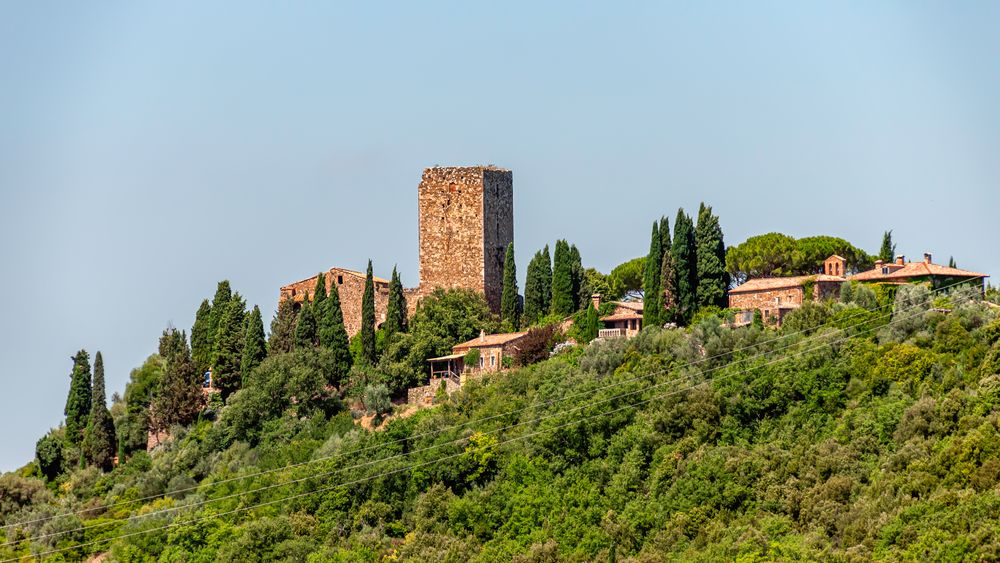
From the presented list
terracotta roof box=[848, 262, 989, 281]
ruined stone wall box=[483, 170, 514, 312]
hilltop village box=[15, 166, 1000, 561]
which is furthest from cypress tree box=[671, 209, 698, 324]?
ruined stone wall box=[483, 170, 514, 312]

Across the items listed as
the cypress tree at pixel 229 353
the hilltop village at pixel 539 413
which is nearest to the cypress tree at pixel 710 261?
the hilltop village at pixel 539 413

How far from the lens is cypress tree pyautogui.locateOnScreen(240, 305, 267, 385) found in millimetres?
68062

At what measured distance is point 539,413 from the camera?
5916cm

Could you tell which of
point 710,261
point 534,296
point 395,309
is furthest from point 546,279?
point 710,261

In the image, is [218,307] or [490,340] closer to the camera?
[490,340]

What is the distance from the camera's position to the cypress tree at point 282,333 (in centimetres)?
6862

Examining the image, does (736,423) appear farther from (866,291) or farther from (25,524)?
(25,524)

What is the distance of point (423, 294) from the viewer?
231 ft

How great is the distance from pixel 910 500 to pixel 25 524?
2816 cm

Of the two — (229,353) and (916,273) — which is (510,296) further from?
(916,273)

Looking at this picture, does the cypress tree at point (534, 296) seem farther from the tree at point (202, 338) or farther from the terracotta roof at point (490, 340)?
the tree at point (202, 338)

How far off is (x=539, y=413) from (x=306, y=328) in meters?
11.7

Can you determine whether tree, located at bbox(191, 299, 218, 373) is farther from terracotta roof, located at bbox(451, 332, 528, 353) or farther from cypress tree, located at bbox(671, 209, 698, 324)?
cypress tree, located at bbox(671, 209, 698, 324)

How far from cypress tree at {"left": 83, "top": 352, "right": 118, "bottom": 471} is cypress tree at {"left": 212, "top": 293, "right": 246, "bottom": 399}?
3.63 meters
